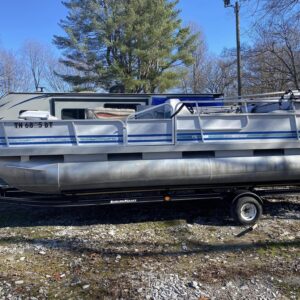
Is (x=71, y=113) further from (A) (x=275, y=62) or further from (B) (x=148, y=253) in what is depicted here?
(A) (x=275, y=62)

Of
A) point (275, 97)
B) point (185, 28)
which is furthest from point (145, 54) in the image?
point (275, 97)

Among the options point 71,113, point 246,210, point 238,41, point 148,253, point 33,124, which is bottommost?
point 148,253

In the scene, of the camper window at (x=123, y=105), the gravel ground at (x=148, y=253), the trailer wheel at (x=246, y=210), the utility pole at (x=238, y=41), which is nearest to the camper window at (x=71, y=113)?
the camper window at (x=123, y=105)

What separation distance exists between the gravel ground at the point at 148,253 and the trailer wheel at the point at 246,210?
0.15 metres

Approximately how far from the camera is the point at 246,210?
6094 mm

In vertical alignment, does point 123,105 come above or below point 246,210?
above

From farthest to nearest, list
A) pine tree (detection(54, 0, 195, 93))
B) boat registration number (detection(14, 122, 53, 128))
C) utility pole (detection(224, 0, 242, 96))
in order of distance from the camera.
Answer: pine tree (detection(54, 0, 195, 93)), utility pole (detection(224, 0, 242, 96)), boat registration number (detection(14, 122, 53, 128))

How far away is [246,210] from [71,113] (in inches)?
173

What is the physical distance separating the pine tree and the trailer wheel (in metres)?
17.3

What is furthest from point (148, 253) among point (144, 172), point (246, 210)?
point (246, 210)

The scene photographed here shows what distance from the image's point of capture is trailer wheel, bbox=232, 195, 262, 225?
237 inches

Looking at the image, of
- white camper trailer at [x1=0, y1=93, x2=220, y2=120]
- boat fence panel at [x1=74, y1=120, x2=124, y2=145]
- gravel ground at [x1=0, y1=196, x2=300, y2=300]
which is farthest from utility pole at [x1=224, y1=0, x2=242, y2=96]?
boat fence panel at [x1=74, y1=120, x2=124, y2=145]

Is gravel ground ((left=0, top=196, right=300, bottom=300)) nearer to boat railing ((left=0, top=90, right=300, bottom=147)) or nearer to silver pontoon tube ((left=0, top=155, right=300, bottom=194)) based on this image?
silver pontoon tube ((left=0, top=155, right=300, bottom=194))

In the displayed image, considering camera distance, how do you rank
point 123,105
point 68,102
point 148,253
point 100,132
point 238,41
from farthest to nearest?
point 238,41 < point 123,105 < point 68,102 < point 100,132 < point 148,253
